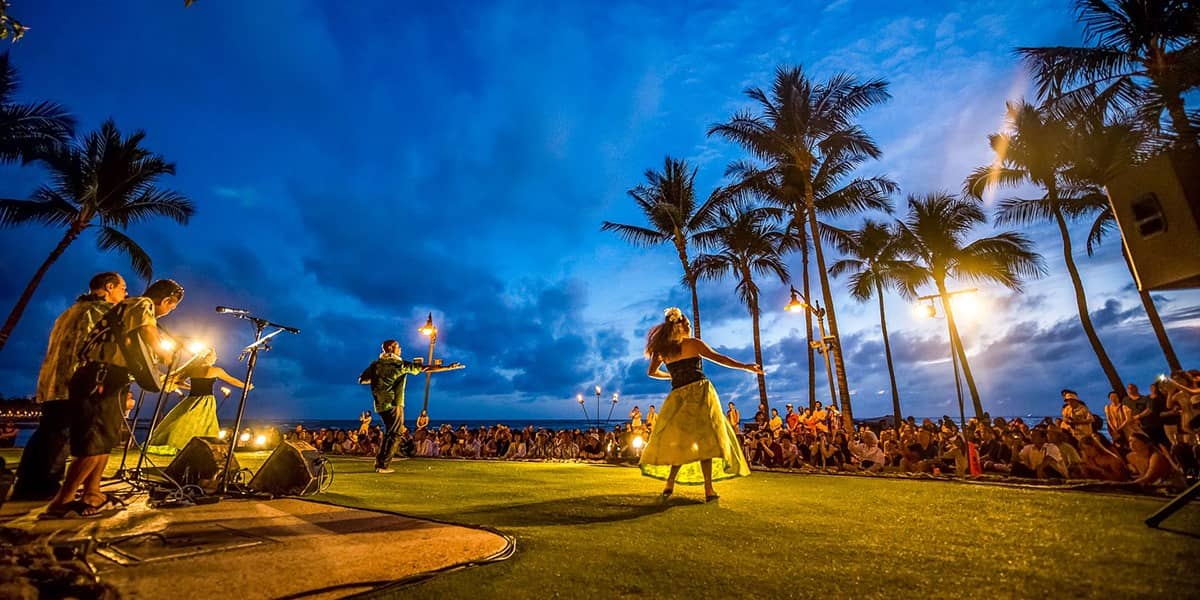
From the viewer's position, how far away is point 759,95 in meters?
21.6

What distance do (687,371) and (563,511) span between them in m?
2.19

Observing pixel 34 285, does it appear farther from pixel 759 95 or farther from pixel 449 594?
pixel 759 95

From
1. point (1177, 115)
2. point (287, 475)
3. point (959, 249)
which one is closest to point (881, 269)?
point (959, 249)

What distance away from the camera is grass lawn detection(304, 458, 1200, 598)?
2348 mm

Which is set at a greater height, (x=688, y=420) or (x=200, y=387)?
(x=200, y=387)

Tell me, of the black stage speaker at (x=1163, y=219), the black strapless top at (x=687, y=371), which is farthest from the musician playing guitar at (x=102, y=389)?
the black stage speaker at (x=1163, y=219)

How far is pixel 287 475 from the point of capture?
17.7ft

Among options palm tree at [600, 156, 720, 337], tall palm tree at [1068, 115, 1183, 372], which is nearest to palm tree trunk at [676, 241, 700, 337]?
palm tree at [600, 156, 720, 337]

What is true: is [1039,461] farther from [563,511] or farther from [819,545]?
[563,511]

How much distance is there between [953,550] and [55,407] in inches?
271

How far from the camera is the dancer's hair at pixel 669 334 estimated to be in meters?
5.91

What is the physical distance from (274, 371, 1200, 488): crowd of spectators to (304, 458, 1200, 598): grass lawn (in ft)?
16.4

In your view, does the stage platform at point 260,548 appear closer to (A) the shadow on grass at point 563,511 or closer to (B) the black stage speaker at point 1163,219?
(A) the shadow on grass at point 563,511

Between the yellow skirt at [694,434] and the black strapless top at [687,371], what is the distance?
7cm
